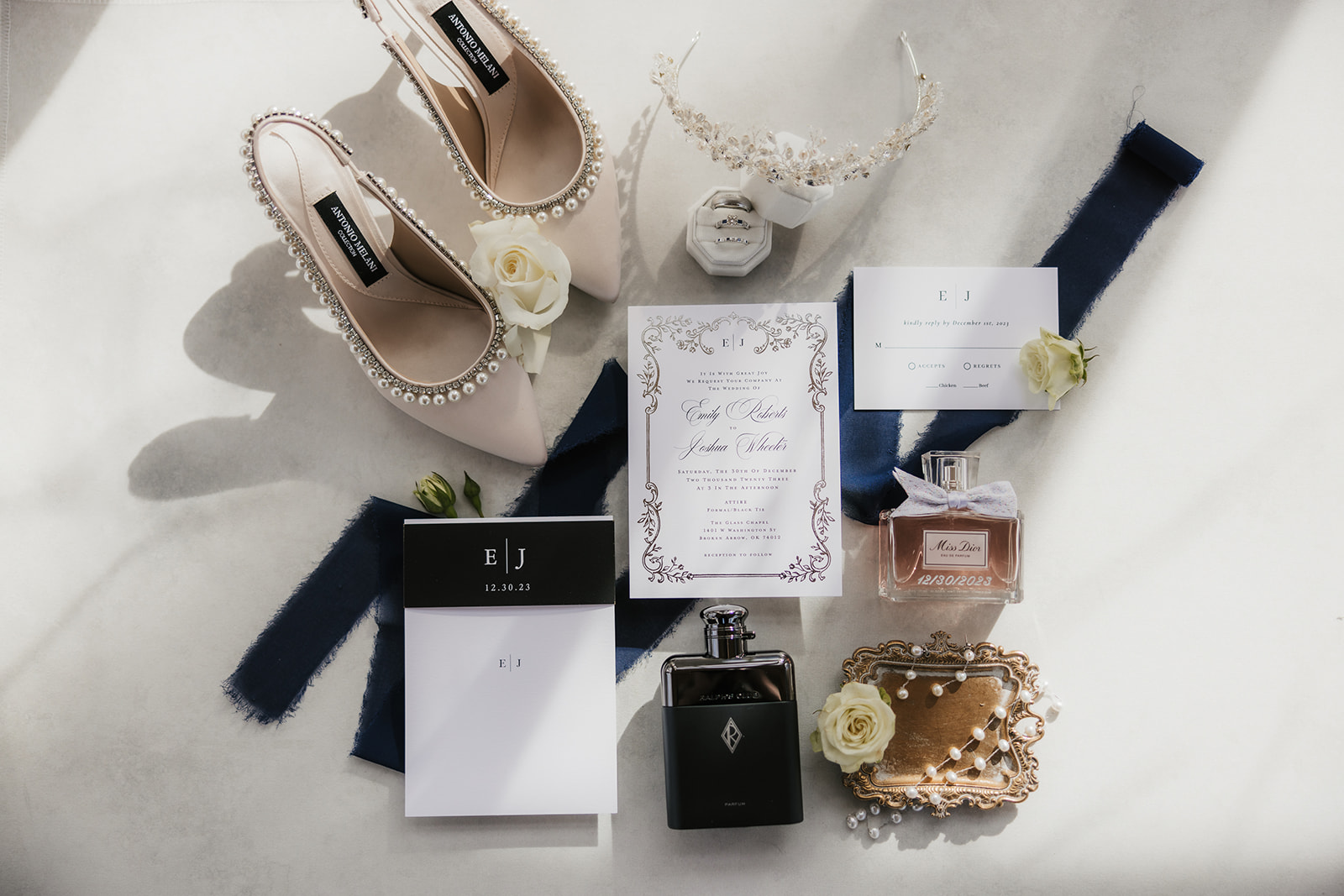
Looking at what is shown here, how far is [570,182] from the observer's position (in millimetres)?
956

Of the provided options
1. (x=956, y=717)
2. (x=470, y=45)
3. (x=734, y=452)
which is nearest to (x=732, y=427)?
(x=734, y=452)

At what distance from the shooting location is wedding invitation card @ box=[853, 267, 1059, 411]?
3.34 ft

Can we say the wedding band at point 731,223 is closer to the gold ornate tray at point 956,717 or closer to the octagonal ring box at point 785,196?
the octagonal ring box at point 785,196

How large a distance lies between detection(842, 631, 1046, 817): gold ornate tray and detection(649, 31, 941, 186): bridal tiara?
60cm

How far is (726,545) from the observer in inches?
39.3

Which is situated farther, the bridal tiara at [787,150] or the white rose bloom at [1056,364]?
the white rose bloom at [1056,364]

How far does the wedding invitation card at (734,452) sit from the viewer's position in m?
0.99

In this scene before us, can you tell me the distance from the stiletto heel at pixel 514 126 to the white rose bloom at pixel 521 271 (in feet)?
0.12

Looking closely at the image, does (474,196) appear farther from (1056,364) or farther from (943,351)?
(1056,364)

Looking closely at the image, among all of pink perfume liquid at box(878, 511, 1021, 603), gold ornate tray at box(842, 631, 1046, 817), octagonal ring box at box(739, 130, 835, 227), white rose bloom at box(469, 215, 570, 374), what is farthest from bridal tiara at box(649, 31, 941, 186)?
gold ornate tray at box(842, 631, 1046, 817)

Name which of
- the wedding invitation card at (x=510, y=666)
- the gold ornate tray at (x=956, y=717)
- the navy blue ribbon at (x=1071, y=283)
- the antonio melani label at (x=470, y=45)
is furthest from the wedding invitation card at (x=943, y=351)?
the antonio melani label at (x=470, y=45)

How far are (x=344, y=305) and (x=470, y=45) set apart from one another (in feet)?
1.24

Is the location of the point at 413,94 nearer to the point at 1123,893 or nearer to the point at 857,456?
the point at 857,456

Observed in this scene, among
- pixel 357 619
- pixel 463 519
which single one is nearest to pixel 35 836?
pixel 357 619
